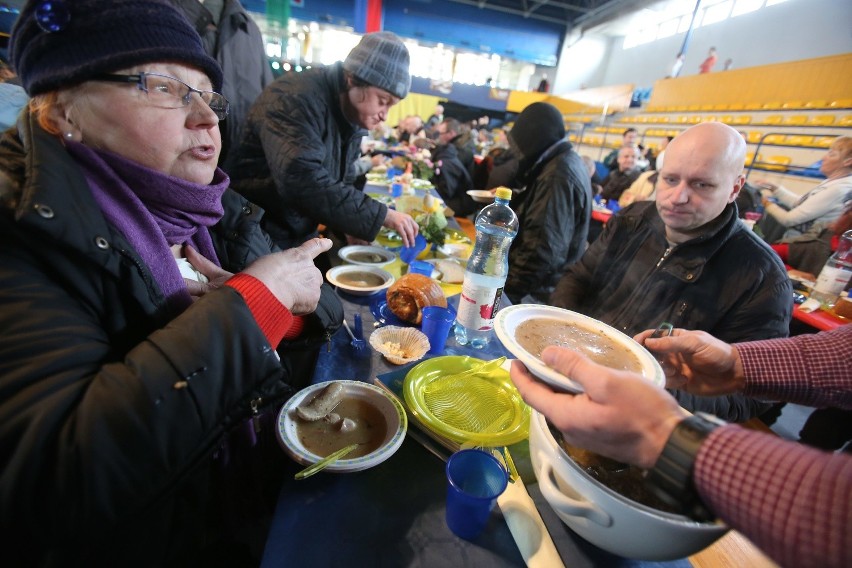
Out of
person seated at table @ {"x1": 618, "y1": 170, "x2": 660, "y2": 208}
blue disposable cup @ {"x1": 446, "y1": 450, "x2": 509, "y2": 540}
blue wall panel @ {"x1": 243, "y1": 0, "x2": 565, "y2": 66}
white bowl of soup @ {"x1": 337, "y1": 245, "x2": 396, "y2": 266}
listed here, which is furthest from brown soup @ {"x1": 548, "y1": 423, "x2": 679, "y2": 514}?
blue wall panel @ {"x1": 243, "y1": 0, "x2": 565, "y2": 66}

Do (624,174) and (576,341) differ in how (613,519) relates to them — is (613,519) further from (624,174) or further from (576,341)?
(624,174)

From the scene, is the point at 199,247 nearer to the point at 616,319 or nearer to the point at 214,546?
the point at 214,546

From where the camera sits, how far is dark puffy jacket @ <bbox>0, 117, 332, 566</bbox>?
670mm

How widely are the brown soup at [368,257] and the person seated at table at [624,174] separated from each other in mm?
7344

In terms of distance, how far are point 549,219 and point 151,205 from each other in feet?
8.70

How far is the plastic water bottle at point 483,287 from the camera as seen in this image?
1.56 metres

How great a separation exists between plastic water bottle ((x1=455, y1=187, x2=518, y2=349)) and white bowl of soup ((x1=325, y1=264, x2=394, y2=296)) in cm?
52

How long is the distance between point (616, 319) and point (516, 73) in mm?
26024

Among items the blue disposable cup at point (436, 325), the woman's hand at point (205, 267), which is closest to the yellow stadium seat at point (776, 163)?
the blue disposable cup at point (436, 325)

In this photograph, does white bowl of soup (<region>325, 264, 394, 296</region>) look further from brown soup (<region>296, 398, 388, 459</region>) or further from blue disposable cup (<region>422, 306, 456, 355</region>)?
brown soup (<region>296, 398, 388, 459</region>)

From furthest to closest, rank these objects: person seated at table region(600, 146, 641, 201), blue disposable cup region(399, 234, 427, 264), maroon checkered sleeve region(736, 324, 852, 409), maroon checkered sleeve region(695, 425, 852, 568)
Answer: person seated at table region(600, 146, 641, 201), blue disposable cup region(399, 234, 427, 264), maroon checkered sleeve region(736, 324, 852, 409), maroon checkered sleeve region(695, 425, 852, 568)

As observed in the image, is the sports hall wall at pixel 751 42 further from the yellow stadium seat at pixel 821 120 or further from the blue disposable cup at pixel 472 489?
the blue disposable cup at pixel 472 489

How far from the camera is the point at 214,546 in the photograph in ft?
4.38

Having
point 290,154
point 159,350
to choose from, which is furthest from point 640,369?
point 290,154
